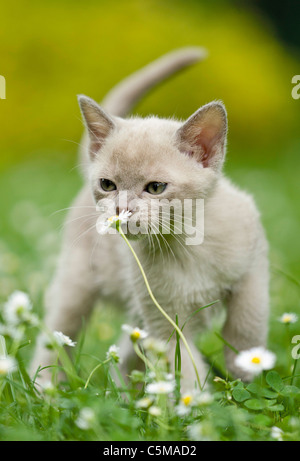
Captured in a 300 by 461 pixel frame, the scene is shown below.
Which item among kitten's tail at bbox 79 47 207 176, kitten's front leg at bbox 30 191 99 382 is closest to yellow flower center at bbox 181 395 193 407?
kitten's front leg at bbox 30 191 99 382

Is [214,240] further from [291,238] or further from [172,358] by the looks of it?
[291,238]

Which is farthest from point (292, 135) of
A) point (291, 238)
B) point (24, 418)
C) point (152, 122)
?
point (24, 418)

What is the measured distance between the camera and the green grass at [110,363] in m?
1.31

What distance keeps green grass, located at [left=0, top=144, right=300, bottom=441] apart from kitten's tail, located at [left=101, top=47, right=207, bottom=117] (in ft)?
1.25

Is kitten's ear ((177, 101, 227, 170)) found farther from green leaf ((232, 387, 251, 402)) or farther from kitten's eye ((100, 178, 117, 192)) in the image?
green leaf ((232, 387, 251, 402))

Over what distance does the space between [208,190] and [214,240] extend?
17cm

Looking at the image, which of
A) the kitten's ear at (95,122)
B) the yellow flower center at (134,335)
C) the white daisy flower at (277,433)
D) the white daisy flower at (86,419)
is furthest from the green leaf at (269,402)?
the kitten's ear at (95,122)

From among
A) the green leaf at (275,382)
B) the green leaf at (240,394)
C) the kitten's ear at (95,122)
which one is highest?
the kitten's ear at (95,122)

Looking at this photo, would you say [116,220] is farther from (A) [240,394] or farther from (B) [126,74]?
(B) [126,74]

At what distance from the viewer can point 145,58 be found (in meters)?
7.38

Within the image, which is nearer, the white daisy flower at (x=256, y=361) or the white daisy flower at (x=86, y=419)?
the white daisy flower at (x=86, y=419)

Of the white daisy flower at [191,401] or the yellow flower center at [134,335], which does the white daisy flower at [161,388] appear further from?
the yellow flower center at [134,335]

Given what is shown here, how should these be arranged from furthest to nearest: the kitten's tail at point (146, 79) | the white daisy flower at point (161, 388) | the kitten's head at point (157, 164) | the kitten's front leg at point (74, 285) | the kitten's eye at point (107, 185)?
the kitten's tail at point (146, 79) < the kitten's front leg at point (74, 285) < the kitten's eye at point (107, 185) < the kitten's head at point (157, 164) < the white daisy flower at point (161, 388)

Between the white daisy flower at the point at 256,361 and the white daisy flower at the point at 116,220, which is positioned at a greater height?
the white daisy flower at the point at 116,220
